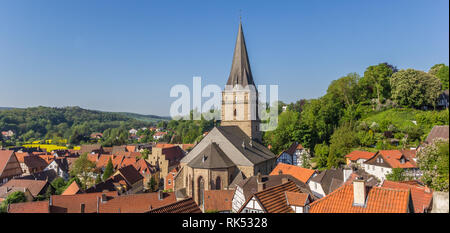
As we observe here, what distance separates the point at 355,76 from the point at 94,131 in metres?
104

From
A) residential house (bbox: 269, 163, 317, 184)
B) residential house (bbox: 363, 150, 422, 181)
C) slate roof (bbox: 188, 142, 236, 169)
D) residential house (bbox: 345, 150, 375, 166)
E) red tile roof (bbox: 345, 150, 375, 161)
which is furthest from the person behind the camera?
red tile roof (bbox: 345, 150, 375, 161)

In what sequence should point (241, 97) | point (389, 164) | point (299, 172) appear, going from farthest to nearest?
point (241, 97), point (389, 164), point (299, 172)

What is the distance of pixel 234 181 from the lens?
24.4 meters

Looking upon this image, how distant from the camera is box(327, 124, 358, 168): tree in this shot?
34.0m

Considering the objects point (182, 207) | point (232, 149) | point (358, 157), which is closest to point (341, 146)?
point (358, 157)

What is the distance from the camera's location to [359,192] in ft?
26.9

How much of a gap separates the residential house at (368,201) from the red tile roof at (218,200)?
11798 millimetres

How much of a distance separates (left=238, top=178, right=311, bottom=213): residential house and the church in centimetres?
1067

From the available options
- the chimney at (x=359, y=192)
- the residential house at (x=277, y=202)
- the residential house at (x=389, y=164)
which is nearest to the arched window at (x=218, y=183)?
the residential house at (x=277, y=202)

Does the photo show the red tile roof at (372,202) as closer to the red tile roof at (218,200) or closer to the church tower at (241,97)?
the red tile roof at (218,200)

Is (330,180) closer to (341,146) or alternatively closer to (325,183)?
(325,183)

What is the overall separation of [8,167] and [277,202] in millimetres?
39860

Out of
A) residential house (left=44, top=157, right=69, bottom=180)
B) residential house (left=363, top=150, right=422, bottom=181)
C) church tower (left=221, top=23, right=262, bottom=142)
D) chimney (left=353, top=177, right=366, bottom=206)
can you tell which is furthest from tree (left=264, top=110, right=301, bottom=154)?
residential house (left=44, top=157, right=69, bottom=180)

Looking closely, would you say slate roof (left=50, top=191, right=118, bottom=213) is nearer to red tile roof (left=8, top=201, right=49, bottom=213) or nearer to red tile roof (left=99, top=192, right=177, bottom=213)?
red tile roof (left=8, top=201, right=49, bottom=213)
